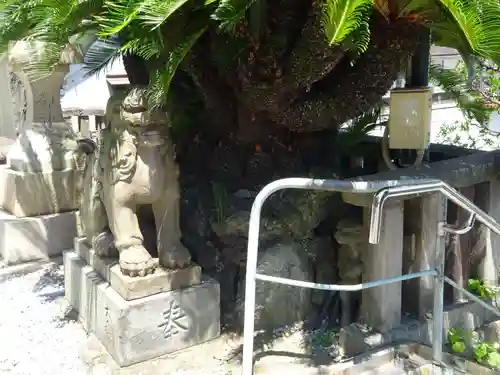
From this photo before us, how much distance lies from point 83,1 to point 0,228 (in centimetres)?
297

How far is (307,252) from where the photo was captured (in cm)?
400

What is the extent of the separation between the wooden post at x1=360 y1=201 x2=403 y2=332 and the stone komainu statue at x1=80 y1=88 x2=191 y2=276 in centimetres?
120

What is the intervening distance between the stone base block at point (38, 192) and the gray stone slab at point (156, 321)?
2115 mm

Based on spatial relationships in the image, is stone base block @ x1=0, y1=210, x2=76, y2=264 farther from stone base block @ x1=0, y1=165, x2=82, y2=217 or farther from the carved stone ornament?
the carved stone ornament

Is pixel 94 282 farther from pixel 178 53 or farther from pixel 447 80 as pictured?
pixel 447 80

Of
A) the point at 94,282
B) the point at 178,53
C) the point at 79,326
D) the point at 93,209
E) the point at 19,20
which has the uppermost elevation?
the point at 19,20

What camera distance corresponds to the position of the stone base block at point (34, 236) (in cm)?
527

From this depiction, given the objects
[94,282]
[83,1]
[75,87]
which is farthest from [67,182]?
[75,87]

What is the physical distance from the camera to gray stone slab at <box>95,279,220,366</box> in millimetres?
3393

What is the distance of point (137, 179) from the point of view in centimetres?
347

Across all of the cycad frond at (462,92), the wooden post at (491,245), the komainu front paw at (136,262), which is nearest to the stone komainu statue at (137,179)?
the komainu front paw at (136,262)

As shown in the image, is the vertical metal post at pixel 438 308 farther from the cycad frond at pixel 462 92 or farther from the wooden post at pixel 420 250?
the cycad frond at pixel 462 92

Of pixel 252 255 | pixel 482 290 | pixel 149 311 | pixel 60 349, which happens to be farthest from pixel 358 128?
pixel 60 349

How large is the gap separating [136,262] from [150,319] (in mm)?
368
